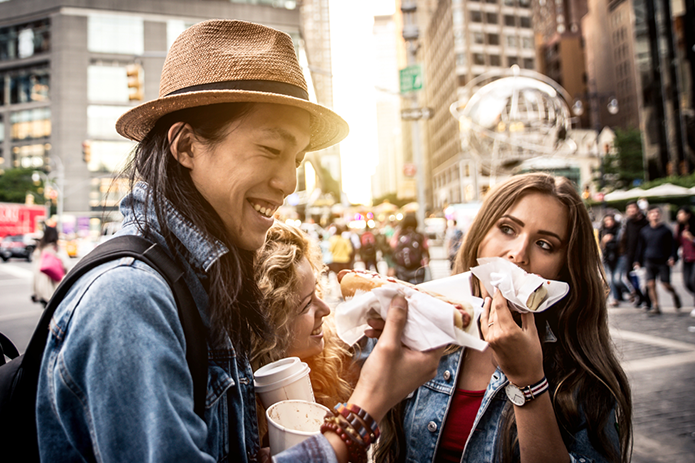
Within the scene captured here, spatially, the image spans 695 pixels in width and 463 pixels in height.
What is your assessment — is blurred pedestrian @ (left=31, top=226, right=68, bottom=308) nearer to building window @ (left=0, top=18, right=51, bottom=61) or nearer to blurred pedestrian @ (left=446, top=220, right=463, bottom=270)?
blurred pedestrian @ (left=446, top=220, right=463, bottom=270)

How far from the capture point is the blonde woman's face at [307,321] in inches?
87.2

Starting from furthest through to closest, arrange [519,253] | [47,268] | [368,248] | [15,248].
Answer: [15,248] → [368,248] → [47,268] → [519,253]

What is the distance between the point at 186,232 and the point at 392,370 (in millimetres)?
749

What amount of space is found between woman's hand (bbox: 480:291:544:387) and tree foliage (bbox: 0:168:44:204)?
66.1 m

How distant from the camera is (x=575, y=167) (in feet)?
176

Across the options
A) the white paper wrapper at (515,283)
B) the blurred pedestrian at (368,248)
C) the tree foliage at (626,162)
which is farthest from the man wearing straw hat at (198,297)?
the tree foliage at (626,162)

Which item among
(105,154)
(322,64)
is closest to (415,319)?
(105,154)

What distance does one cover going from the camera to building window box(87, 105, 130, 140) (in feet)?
181

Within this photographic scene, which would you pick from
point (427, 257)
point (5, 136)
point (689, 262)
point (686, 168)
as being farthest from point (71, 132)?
point (686, 168)

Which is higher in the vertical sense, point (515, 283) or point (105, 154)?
point (105, 154)

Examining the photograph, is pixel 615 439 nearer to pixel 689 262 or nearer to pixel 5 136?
pixel 689 262

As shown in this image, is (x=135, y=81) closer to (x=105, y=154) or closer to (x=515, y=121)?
(x=515, y=121)

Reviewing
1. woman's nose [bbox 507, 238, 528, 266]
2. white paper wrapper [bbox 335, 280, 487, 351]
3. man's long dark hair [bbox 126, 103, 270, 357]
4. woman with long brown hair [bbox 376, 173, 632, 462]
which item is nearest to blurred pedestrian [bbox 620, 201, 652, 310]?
woman with long brown hair [bbox 376, 173, 632, 462]

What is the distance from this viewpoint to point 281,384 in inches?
57.9
